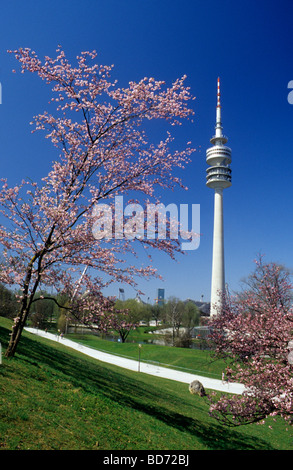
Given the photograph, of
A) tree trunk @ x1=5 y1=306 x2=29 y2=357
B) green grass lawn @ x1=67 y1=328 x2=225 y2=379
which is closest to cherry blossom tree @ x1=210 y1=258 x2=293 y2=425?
tree trunk @ x1=5 y1=306 x2=29 y2=357

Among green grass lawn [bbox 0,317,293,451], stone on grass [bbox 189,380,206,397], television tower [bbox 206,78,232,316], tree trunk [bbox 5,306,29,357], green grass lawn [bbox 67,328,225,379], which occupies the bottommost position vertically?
green grass lawn [bbox 67,328,225,379]

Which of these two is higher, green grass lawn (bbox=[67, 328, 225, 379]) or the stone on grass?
the stone on grass

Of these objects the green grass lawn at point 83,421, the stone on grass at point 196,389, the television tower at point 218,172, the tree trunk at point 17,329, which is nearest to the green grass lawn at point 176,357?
the stone on grass at point 196,389

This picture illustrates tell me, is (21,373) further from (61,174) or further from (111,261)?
(61,174)

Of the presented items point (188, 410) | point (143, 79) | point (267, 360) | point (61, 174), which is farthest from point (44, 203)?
point (188, 410)

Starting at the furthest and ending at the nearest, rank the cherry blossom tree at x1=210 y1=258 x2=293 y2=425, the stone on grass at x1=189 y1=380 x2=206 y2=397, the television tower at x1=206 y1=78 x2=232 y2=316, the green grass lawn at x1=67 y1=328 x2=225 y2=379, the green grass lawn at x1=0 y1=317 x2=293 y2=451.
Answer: the television tower at x1=206 y1=78 x2=232 y2=316
the green grass lawn at x1=67 y1=328 x2=225 y2=379
the stone on grass at x1=189 y1=380 x2=206 y2=397
the cherry blossom tree at x1=210 y1=258 x2=293 y2=425
the green grass lawn at x1=0 y1=317 x2=293 y2=451

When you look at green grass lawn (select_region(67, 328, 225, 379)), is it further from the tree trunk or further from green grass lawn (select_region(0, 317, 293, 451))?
the tree trunk

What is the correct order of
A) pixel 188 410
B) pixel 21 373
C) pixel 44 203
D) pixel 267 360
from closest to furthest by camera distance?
pixel 267 360
pixel 21 373
pixel 44 203
pixel 188 410

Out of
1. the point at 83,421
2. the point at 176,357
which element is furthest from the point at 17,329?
the point at 176,357

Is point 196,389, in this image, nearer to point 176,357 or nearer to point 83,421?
point 83,421

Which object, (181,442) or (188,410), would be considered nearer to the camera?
(181,442)

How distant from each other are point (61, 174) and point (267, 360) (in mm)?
8675
